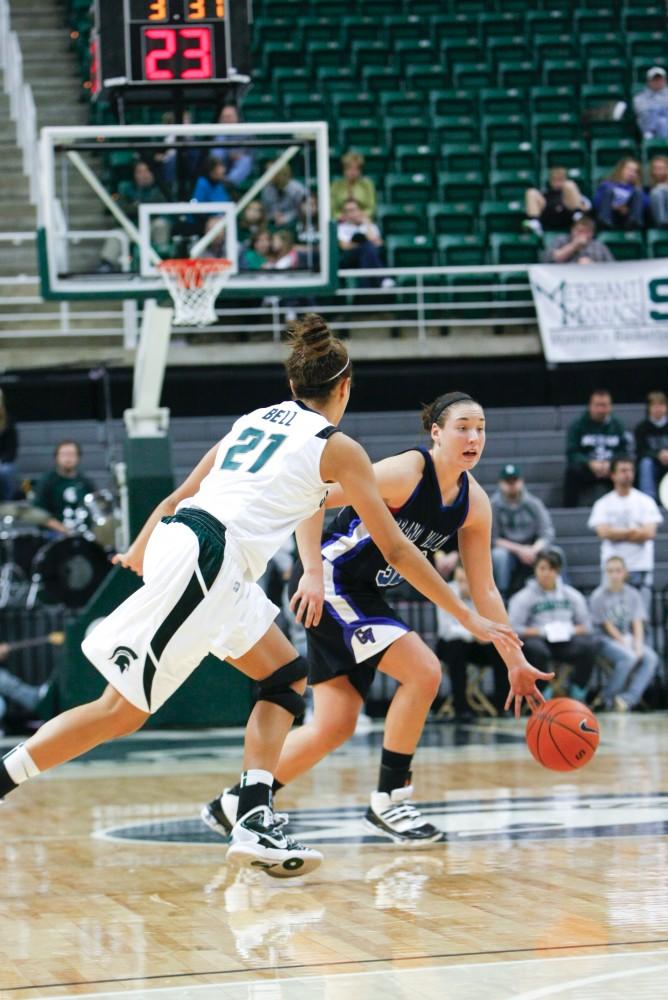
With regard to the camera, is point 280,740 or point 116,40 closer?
point 280,740

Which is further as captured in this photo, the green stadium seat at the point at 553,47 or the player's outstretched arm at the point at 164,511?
the green stadium seat at the point at 553,47

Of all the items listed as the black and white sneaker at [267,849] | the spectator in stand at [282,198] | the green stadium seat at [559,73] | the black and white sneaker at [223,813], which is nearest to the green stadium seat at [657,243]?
the green stadium seat at [559,73]

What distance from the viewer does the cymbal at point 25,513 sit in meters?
13.6

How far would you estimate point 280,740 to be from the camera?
5.87 metres

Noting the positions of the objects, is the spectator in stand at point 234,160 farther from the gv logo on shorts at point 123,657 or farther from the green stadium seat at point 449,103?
the gv logo on shorts at point 123,657

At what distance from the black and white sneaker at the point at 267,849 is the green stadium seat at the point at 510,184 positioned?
46.1 feet

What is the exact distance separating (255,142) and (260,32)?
10298 millimetres

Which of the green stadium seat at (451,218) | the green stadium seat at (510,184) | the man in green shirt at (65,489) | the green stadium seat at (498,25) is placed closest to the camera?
the man in green shirt at (65,489)

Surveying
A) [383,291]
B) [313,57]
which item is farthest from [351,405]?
[313,57]

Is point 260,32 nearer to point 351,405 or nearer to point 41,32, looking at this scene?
point 41,32

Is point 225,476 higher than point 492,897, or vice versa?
point 225,476

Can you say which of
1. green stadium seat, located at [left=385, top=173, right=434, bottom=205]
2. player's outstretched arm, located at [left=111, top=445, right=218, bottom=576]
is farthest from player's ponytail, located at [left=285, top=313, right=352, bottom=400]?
green stadium seat, located at [left=385, top=173, right=434, bottom=205]

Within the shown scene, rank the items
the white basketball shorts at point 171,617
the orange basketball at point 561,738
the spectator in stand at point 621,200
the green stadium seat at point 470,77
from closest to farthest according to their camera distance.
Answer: the white basketball shorts at point 171,617
the orange basketball at point 561,738
the spectator in stand at point 621,200
the green stadium seat at point 470,77

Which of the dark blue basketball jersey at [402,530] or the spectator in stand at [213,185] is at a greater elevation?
the spectator in stand at [213,185]
